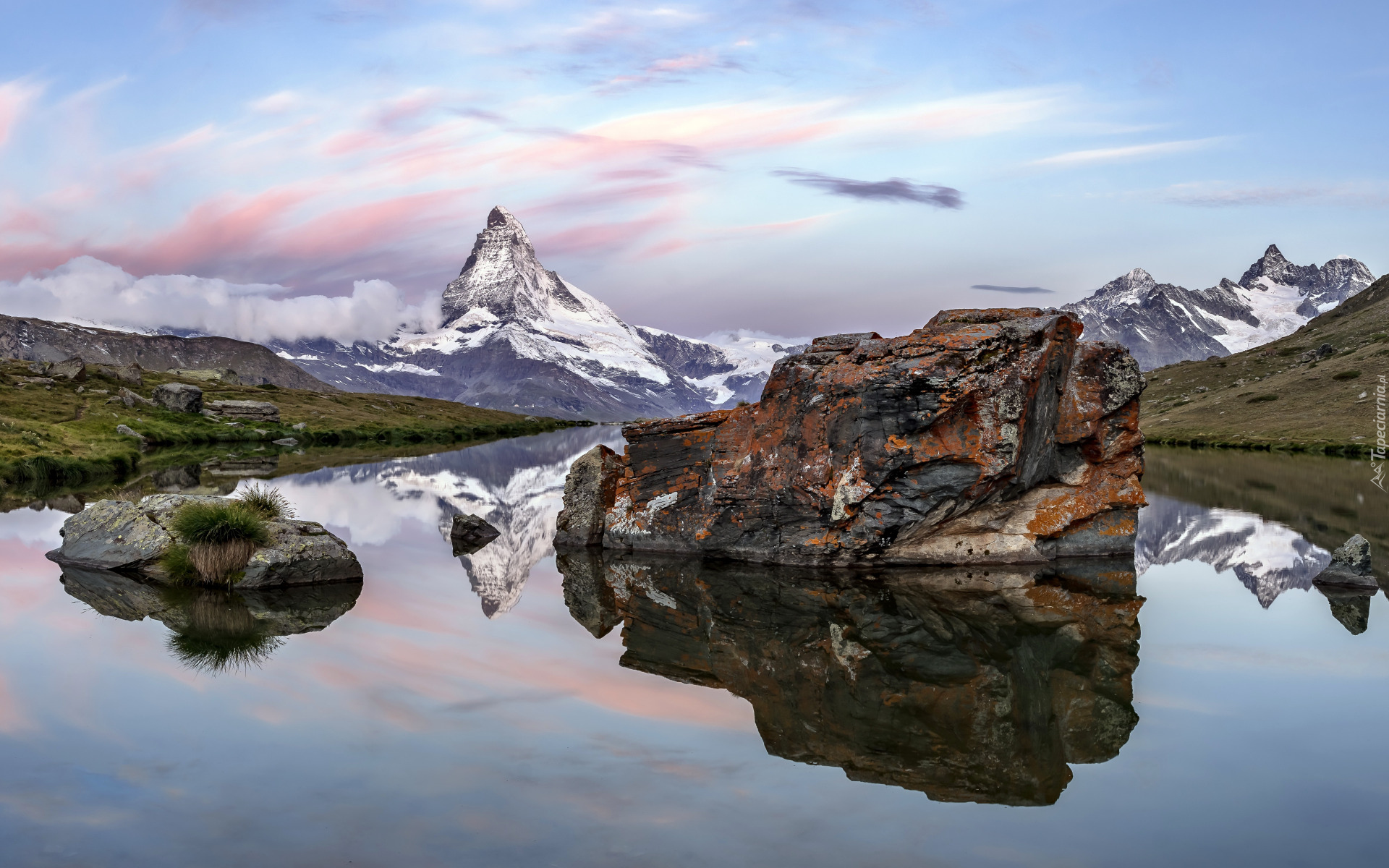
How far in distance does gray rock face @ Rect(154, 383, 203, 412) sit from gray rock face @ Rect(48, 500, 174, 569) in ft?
248

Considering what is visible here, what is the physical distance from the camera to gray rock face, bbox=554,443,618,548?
80.6ft

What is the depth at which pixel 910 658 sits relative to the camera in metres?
13.0

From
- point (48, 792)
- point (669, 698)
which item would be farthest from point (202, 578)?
point (669, 698)

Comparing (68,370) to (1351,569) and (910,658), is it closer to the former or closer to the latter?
(910,658)

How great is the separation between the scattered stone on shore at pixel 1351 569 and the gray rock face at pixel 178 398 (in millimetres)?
94057

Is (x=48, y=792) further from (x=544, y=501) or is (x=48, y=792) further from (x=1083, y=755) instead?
(x=544, y=501)

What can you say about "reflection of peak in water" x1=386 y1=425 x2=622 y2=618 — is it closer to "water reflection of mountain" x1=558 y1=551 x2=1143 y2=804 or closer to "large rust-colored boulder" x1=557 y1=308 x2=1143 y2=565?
"water reflection of mountain" x1=558 y1=551 x2=1143 y2=804

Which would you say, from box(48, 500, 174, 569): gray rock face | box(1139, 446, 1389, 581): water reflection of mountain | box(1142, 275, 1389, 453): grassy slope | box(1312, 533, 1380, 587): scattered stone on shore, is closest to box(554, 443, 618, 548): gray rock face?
box(48, 500, 174, 569): gray rock face

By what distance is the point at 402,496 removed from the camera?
124 ft

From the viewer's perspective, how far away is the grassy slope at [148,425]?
1810 inches

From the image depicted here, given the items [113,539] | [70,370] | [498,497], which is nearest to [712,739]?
[113,539]

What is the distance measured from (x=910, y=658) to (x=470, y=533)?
1622 centimetres

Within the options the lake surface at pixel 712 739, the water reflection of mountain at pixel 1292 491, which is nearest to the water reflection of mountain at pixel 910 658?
the lake surface at pixel 712 739

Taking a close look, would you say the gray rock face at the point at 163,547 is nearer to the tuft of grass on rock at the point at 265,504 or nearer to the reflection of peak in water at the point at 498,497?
the tuft of grass on rock at the point at 265,504
